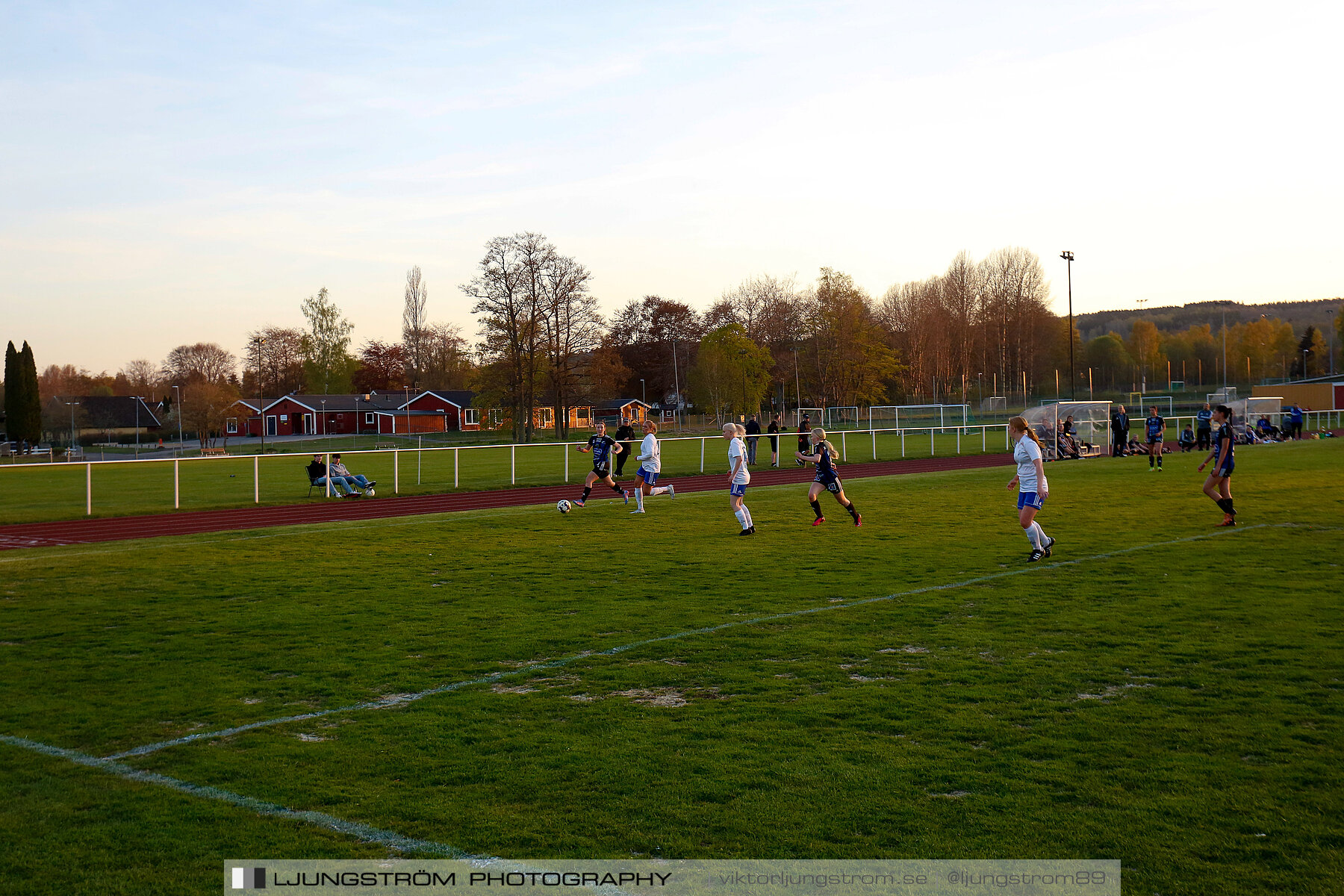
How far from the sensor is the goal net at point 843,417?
66644 millimetres

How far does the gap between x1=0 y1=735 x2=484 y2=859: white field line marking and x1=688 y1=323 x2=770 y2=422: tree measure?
74579 mm

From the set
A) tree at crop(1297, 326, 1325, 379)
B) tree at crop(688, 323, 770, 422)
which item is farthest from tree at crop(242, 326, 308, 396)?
tree at crop(1297, 326, 1325, 379)

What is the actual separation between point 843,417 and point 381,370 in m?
68.9

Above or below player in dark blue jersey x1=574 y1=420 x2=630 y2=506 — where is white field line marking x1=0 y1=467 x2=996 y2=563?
below

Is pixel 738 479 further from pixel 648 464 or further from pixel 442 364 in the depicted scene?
pixel 442 364

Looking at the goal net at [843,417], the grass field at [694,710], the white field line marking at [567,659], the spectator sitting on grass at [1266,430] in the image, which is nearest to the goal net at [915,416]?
the goal net at [843,417]

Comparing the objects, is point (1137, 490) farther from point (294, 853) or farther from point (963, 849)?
point (294, 853)

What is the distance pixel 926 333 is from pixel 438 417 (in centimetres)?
5007

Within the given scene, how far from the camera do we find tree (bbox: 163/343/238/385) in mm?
122375

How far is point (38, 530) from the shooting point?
17812 millimetres

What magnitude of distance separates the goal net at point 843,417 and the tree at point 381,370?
65458 millimetres

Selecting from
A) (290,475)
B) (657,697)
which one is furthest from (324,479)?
Answer: (657,697)
